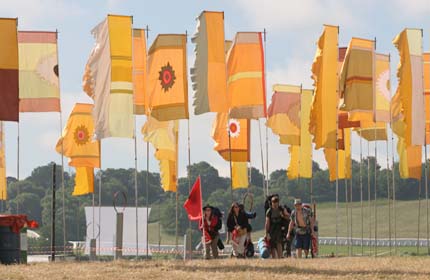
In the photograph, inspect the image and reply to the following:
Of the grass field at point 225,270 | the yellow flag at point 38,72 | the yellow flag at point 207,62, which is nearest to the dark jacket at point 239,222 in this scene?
the grass field at point 225,270

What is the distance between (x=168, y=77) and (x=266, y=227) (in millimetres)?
6116

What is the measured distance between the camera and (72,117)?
49.2 metres

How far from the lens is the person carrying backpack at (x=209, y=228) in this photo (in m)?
33.8

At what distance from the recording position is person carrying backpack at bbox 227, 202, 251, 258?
33.8m

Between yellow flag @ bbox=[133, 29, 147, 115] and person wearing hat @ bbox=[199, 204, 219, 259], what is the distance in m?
6.43

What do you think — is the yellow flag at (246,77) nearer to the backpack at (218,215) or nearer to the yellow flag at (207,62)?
the yellow flag at (207,62)

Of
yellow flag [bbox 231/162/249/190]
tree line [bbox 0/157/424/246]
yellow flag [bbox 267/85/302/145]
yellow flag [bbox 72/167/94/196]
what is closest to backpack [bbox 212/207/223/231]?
yellow flag [bbox 267/85/302/145]

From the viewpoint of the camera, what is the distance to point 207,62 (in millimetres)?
37188

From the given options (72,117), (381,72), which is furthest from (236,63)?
(72,117)

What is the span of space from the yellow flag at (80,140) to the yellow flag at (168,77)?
914 cm

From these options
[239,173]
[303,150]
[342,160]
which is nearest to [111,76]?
[239,173]

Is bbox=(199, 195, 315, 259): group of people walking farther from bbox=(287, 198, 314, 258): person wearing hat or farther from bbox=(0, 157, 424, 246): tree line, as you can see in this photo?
bbox=(0, 157, 424, 246): tree line

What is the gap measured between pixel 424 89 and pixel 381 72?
206cm

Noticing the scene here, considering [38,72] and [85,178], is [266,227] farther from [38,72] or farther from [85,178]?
[85,178]
